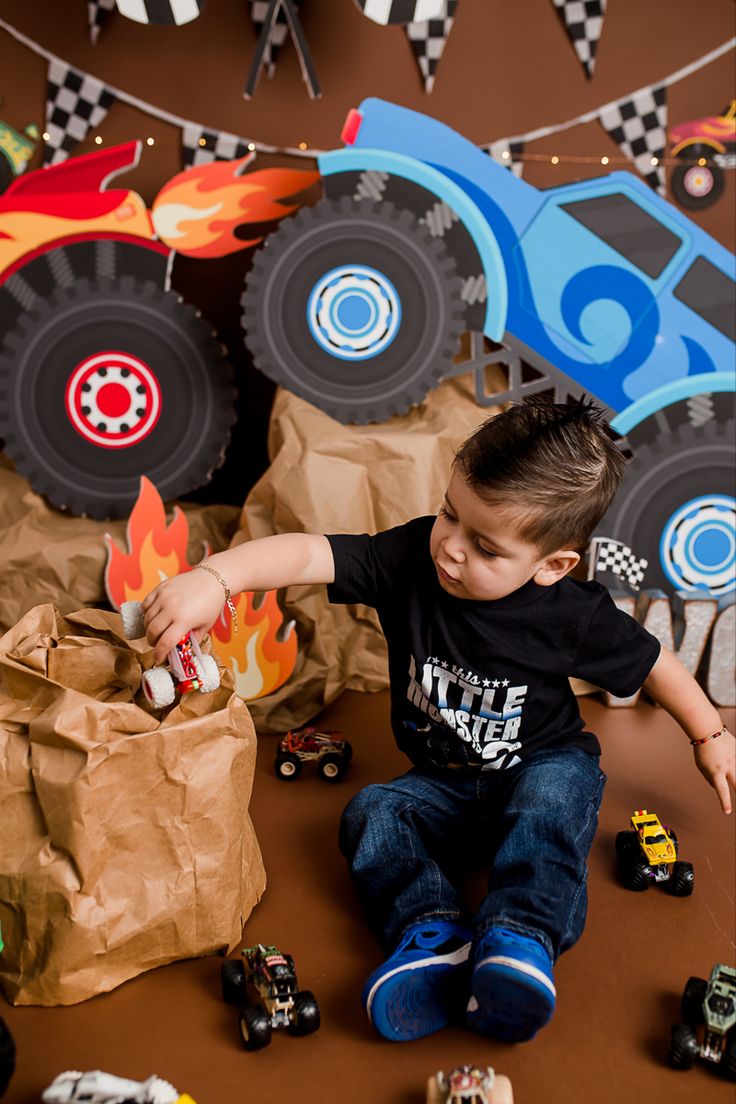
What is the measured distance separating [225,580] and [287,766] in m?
0.41

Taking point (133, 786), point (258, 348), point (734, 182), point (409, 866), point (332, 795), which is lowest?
point (332, 795)

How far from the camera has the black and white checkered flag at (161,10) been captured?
1.46 meters

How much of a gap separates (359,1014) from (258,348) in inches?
40.9

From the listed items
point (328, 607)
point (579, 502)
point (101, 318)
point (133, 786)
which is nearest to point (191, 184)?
point (101, 318)

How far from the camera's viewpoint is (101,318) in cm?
157

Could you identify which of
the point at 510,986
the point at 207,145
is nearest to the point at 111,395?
the point at 207,145

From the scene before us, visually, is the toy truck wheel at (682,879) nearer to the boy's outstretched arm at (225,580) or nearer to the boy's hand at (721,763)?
the boy's hand at (721,763)

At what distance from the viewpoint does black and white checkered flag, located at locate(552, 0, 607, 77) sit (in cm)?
182

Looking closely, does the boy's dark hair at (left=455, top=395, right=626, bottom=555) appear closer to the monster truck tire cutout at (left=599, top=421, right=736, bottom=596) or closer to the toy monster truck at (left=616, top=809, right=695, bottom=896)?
the toy monster truck at (left=616, top=809, right=695, bottom=896)

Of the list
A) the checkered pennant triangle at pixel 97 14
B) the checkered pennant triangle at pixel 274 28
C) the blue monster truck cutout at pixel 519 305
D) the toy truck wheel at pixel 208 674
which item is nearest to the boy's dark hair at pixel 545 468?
the toy truck wheel at pixel 208 674

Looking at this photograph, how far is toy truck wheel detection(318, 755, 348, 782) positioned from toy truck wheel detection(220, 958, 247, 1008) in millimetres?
412

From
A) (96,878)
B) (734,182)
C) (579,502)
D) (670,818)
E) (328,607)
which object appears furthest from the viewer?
(734,182)

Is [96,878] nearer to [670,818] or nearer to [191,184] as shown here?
[670,818]

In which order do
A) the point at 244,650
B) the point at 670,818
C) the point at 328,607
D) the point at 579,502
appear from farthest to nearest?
the point at 328,607 < the point at 244,650 < the point at 670,818 < the point at 579,502
